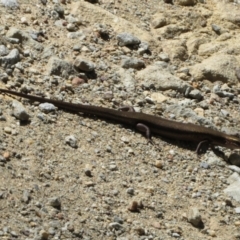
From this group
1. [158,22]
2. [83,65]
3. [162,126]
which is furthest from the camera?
[158,22]

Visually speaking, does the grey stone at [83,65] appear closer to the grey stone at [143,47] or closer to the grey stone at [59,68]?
the grey stone at [59,68]

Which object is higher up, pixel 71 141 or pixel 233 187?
pixel 71 141

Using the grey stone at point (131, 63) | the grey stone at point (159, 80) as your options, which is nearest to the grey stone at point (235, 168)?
the grey stone at point (159, 80)

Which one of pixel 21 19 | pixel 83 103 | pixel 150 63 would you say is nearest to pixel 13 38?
pixel 21 19

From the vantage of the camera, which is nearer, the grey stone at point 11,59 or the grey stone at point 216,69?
the grey stone at point 11,59

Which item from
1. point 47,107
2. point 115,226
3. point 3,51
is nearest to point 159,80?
point 47,107

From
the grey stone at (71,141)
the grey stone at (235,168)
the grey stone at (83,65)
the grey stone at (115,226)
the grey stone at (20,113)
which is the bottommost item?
the grey stone at (235,168)

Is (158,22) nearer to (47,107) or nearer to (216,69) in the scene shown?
(216,69)

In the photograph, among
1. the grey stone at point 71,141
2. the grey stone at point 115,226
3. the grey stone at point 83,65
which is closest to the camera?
the grey stone at point 115,226
